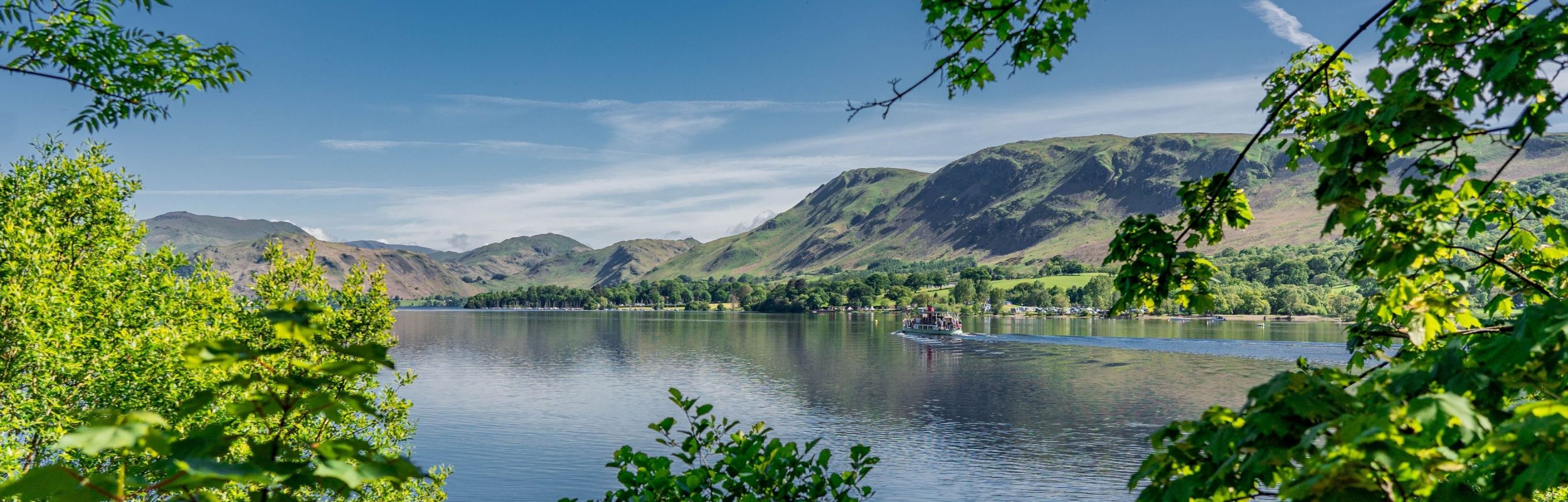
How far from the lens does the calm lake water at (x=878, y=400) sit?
45969 millimetres

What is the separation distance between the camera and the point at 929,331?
159125mm

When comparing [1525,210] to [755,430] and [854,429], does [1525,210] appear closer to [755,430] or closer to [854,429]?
[755,430]

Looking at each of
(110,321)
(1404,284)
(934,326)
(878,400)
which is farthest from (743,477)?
(934,326)

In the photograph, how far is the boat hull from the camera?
154000mm

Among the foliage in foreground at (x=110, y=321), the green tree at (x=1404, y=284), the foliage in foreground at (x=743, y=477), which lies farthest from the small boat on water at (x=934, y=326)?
the foliage in foreground at (x=743, y=477)

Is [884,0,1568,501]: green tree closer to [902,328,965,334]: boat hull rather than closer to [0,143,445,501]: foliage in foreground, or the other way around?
[0,143,445,501]: foliage in foreground

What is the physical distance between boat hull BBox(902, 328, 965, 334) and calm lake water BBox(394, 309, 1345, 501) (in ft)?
44.5

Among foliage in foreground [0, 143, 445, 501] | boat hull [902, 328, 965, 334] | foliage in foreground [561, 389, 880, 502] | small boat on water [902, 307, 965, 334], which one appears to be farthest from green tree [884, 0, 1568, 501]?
small boat on water [902, 307, 965, 334]

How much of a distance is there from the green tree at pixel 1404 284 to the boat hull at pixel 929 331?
148 m

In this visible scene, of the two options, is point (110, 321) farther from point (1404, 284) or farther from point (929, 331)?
point (929, 331)

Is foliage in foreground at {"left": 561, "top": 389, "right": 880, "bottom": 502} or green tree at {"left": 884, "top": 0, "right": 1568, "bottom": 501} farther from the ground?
green tree at {"left": 884, "top": 0, "right": 1568, "bottom": 501}

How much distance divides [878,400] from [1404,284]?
2660 inches

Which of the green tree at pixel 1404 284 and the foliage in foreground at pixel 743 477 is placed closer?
the green tree at pixel 1404 284

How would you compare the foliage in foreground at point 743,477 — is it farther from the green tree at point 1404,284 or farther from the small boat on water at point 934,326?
the small boat on water at point 934,326
